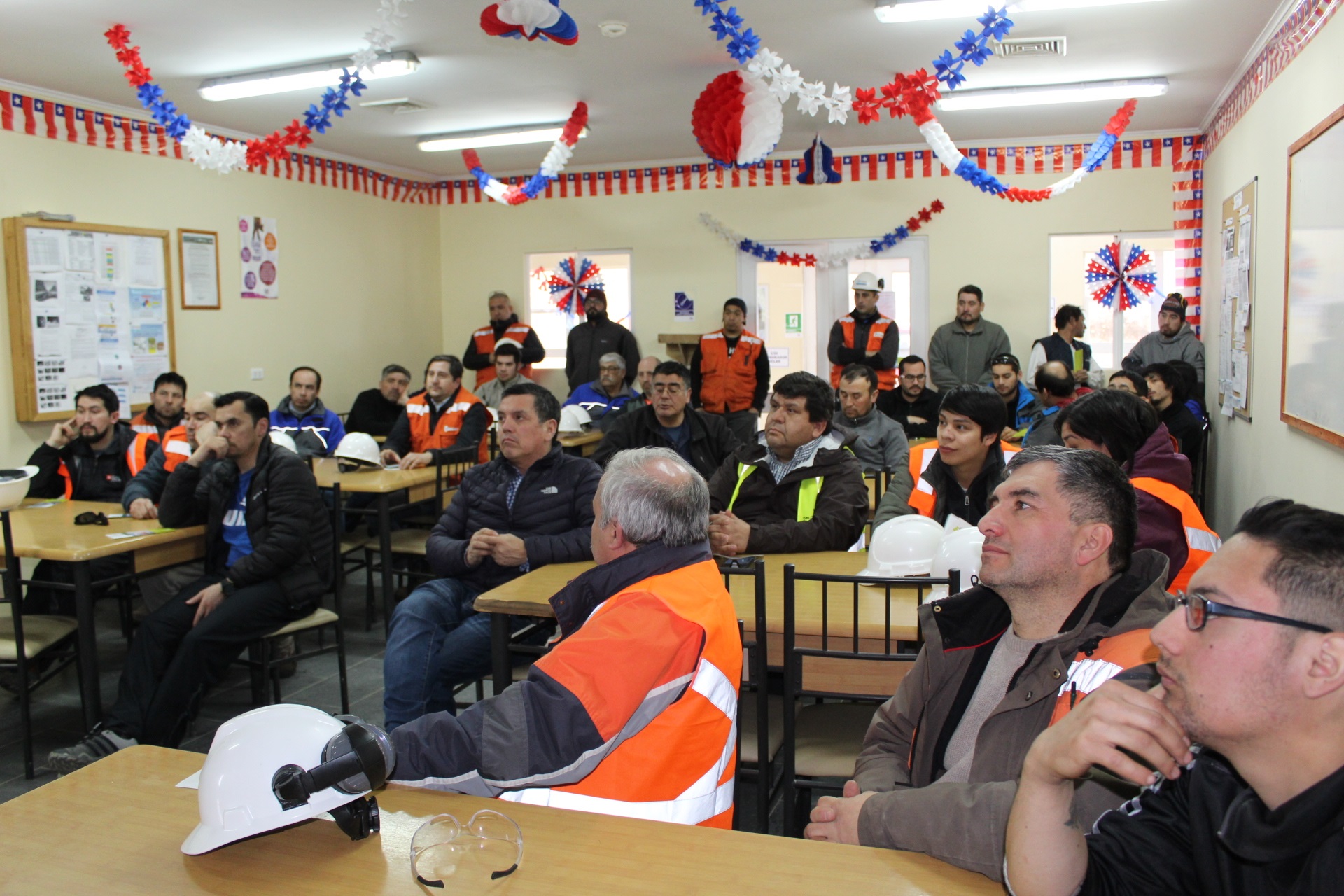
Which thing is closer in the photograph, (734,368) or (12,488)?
(12,488)

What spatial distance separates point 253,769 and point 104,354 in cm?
633

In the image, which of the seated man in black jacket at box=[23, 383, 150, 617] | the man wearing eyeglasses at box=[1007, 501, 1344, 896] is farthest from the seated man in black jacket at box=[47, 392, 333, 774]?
the man wearing eyeglasses at box=[1007, 501, 1344, 896]

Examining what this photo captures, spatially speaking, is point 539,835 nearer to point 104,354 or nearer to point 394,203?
point 104,354

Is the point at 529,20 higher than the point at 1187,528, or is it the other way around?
the point at 529,20

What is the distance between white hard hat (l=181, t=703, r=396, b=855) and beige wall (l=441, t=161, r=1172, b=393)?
8249 millimetres

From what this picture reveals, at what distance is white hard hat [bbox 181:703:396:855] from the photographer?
4.22ft

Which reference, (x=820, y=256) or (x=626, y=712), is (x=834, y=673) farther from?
(x=820, y=256)

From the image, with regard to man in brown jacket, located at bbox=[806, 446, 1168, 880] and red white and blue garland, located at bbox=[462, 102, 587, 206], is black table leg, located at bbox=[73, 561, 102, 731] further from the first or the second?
red white and blue garland, located at bbox=[462, 102, 587, 206]

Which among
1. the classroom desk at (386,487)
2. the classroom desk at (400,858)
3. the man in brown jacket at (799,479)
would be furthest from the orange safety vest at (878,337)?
the classroom desk at (400,858)

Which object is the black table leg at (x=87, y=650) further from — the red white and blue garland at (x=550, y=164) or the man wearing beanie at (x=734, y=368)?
the man wearing beanie at (x=734, y=368)

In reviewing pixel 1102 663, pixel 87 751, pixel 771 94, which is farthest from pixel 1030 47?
pixel 87 751

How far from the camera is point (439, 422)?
6195 millimetres

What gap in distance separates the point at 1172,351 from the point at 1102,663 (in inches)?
267

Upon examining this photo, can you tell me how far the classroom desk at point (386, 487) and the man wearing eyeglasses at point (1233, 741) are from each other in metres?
3.84
